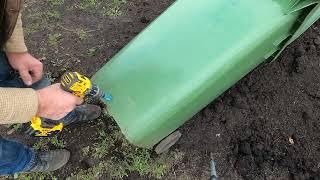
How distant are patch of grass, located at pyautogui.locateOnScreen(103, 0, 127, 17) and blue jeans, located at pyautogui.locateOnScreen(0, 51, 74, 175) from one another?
1048mm

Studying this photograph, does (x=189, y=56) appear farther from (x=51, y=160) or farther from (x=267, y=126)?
(x=51, y=160)

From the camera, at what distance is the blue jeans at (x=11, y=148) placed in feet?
6.21

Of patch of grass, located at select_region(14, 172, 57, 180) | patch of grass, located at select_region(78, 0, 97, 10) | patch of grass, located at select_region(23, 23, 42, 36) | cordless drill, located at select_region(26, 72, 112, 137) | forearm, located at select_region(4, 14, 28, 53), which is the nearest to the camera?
cordless drill, located at select_region(26, 72, 112, 137)

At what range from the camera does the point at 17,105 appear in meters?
1.43

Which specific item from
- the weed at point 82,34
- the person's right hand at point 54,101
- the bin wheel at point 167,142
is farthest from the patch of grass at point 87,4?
the person's right hand at point 54,101

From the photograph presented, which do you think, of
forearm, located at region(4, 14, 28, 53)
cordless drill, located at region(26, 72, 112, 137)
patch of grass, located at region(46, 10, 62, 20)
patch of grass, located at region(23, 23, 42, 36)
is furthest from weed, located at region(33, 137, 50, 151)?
patch of grass, located at region(46, 10, 62, 20)

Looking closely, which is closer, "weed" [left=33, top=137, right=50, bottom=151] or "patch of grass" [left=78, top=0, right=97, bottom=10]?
"weed" [left=33, top=137, right=50, bottom=151]

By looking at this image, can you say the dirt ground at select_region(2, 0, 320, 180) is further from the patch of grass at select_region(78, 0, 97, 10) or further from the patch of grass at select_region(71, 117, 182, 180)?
the patch of grass at select_region(78, 0, 97, 10)

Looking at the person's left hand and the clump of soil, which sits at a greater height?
the person's left hand

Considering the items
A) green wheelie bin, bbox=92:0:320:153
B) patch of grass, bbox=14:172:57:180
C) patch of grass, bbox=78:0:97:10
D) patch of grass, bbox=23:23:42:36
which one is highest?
green wheelie bin, bbox=92:0:320:153

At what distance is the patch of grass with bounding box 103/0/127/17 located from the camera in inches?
116

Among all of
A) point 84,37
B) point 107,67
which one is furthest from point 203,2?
point 84,37

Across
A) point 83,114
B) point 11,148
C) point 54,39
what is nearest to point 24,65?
point 11,148

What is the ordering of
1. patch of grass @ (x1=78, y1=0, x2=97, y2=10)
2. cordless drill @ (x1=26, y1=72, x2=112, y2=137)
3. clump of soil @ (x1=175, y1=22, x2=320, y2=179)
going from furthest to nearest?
patch of grass @ (x1=78, y1=0, x2=97, y2=10) → clump of soil @ (x1=175, y1=22, x2=320, y2=179) → cordless drill @ (x1=26, y1=72, x2=112, y2=137)
